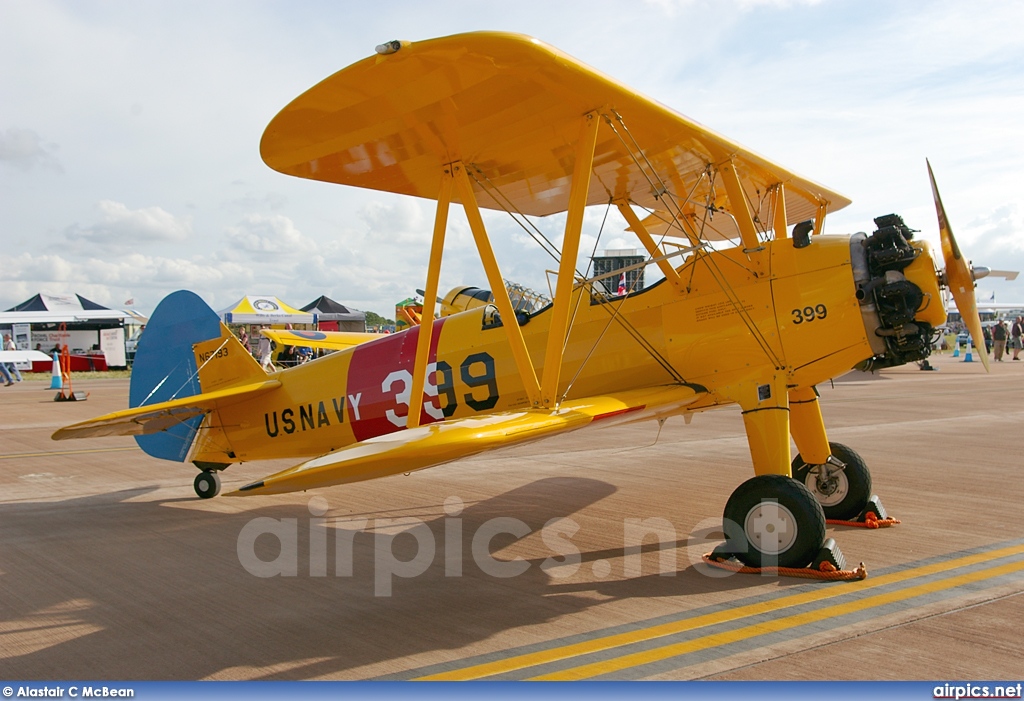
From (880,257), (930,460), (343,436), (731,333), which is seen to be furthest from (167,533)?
(930,460)

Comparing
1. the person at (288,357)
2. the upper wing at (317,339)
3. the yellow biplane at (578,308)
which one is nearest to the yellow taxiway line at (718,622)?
the yellow biplane at (578,308)

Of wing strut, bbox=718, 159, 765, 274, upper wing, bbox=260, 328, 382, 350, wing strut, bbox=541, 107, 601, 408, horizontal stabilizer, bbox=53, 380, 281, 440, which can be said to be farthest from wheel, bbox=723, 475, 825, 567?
upper wing, bbox=260, 328, 382, 350

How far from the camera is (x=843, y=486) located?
6406 millimetres

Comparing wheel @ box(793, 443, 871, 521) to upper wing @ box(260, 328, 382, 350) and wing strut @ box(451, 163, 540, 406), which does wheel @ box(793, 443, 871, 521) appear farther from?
upper wing @ box(260, 328, 382, 350)

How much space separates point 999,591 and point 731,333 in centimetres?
228

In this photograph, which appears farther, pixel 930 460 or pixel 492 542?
pixel 930 460

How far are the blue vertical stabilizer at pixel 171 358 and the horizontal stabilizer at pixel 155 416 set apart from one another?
45cm

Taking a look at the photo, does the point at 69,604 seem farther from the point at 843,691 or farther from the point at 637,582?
the point at 843,691

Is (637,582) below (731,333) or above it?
below

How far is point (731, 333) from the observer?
226 inches

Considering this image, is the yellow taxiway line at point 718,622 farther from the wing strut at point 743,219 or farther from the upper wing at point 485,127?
the upper wing at point 485,127

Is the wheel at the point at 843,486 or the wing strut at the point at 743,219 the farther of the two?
the wheel at the point at 843,486

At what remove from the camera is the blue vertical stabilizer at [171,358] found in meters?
8.15

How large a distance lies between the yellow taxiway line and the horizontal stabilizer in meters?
4.17
